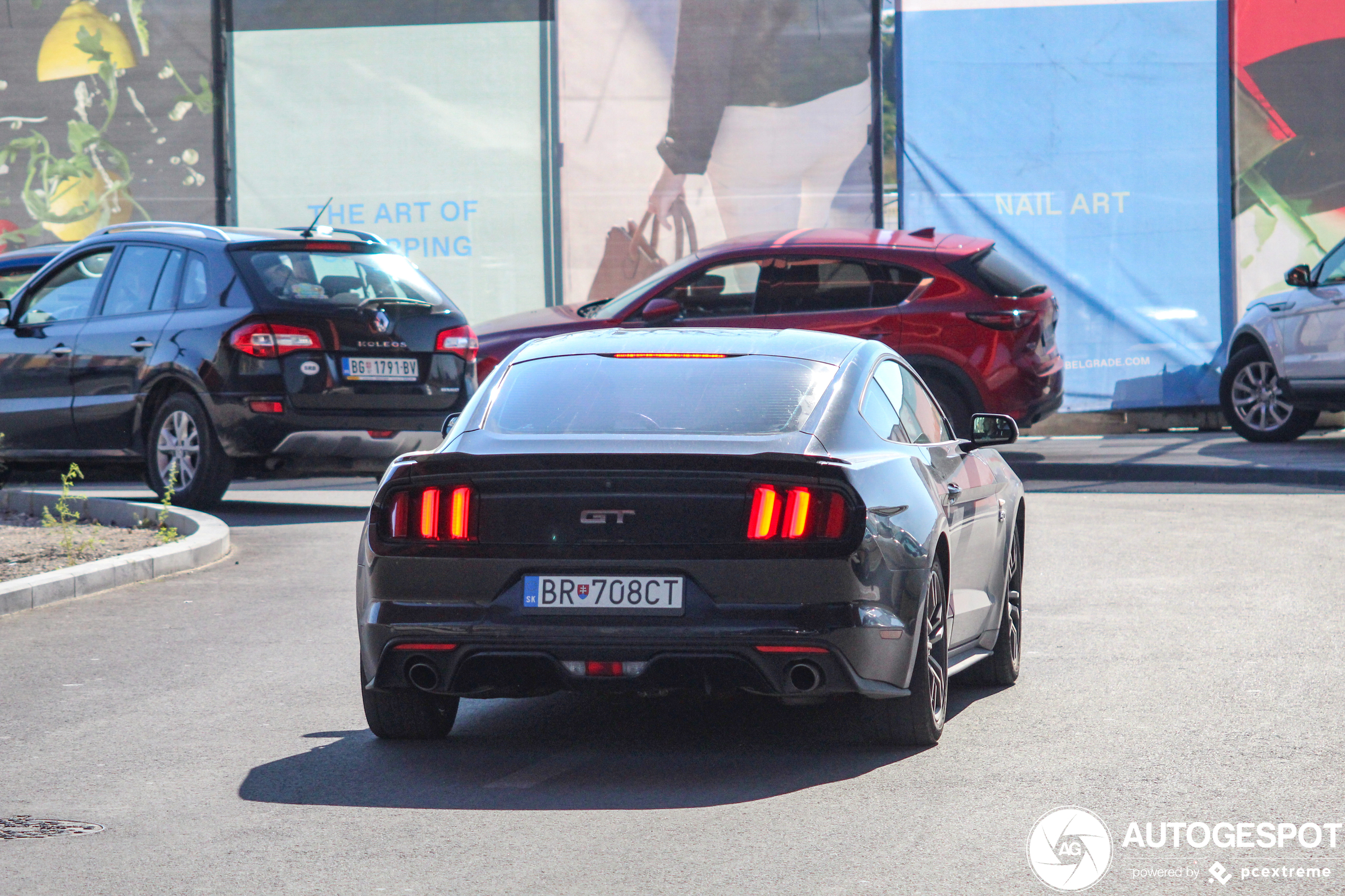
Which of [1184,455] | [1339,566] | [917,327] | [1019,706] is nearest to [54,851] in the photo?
[1019,706]

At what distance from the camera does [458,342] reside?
510 inches

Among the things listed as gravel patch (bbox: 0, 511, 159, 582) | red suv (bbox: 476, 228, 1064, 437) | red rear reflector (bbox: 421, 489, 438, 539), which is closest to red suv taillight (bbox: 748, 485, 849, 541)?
red rear reflector (bbox: 421, 489, 438, 539)

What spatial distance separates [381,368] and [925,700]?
7.30 metres

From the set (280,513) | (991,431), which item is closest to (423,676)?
(991,431)

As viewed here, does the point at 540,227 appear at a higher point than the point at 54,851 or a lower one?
higher

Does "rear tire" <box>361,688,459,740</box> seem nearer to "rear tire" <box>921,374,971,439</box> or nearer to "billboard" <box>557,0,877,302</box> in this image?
"rear tire" <box>921,374,971,439</box>

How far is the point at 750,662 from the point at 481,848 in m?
1.07

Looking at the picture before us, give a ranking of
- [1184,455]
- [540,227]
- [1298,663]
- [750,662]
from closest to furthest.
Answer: [750,662]
[1298,663]
[1184,455]
[540,227]

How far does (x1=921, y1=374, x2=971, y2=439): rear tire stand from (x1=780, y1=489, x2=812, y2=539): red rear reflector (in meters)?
9.36

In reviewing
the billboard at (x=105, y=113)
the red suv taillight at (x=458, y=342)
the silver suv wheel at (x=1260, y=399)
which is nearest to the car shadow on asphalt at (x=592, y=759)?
the red suv taillight at (x=458, y=342)

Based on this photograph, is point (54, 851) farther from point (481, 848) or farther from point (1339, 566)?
point (1339, 566)

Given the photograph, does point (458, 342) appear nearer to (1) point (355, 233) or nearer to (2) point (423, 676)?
(1) point (355, 233)

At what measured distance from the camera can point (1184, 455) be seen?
16.4 metres

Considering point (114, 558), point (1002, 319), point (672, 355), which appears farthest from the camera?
point (1002, 319)
